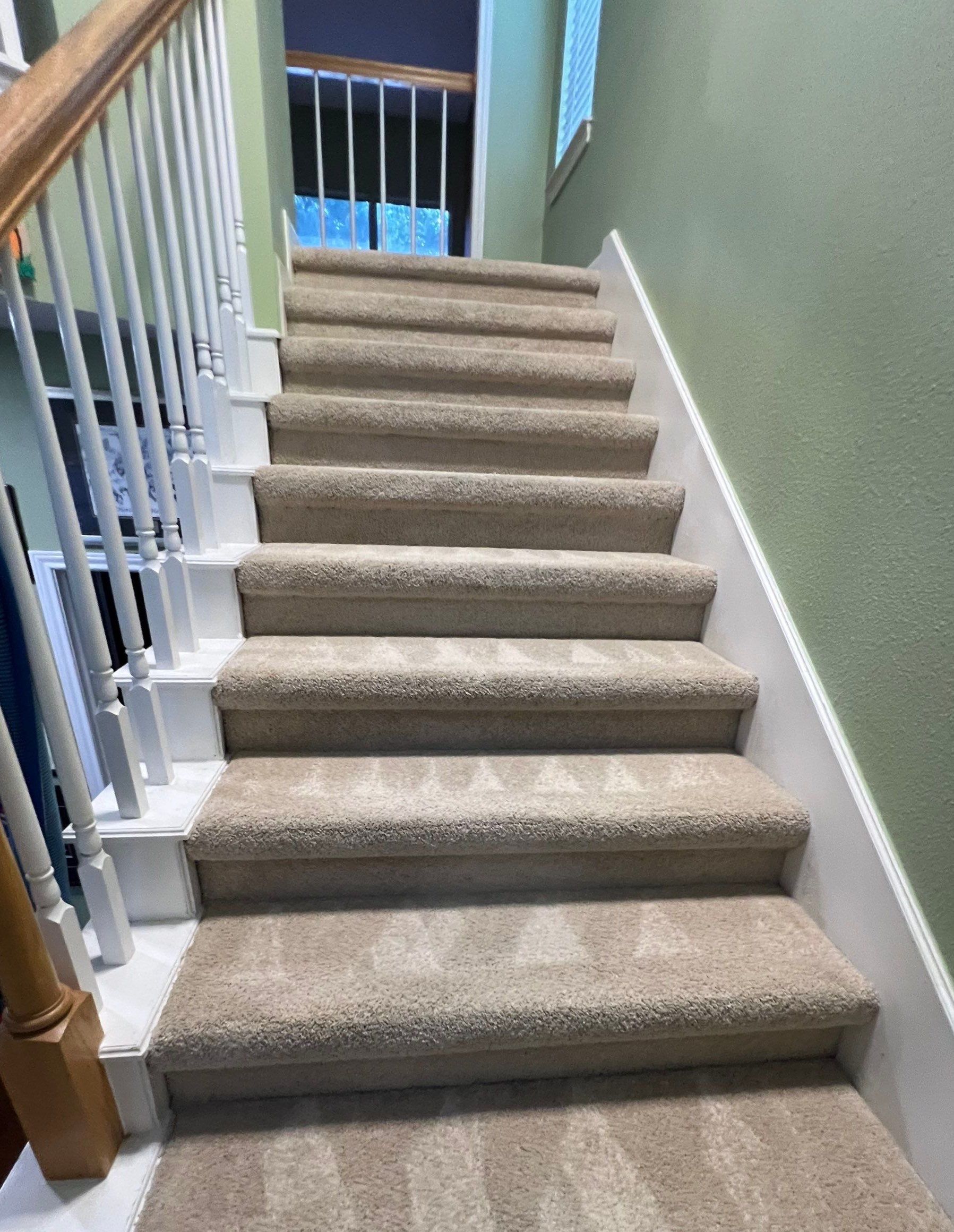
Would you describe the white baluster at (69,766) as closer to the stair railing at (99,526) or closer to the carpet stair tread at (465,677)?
the stair railing at (99,526)

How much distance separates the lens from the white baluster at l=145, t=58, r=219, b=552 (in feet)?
2.92

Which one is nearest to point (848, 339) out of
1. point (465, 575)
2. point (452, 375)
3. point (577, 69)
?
point (465, 575)

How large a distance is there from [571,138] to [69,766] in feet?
9.99

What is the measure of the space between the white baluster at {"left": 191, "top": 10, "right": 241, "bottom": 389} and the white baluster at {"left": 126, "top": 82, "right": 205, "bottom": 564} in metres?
0.25

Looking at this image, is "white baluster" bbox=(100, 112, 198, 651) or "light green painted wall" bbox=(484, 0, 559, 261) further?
"light green painted wall" bbox=(484, 0, 559, 261)

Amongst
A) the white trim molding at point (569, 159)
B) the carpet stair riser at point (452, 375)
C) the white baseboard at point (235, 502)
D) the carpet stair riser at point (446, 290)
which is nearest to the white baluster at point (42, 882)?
the white baseboard at point (235, 502)

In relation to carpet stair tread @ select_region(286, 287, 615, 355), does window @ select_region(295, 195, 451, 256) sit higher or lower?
higher

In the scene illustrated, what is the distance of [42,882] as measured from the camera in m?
0.62

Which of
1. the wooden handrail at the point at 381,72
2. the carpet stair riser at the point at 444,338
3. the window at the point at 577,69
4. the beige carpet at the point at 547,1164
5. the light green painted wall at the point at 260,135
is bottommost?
the beige carpet at the point at 547,1164

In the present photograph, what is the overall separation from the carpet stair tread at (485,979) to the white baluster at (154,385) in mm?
488

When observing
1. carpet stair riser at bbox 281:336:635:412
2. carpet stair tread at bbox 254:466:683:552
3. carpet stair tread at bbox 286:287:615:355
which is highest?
carpet stair tread at bbox 286:287:615:355

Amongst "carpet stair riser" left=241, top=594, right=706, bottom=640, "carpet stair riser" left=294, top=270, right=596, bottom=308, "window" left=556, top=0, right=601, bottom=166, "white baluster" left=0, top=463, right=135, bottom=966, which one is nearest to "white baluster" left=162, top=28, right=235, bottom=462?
"carpet stair riser" left=241, top=594, right=706, bottom=640

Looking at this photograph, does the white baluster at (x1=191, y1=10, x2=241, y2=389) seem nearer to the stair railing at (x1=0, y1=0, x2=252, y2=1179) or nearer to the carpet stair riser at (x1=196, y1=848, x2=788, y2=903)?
the stair railing at (x1=0, y1=0, x2=252, y2=1179)

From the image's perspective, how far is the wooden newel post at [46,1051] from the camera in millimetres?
577
